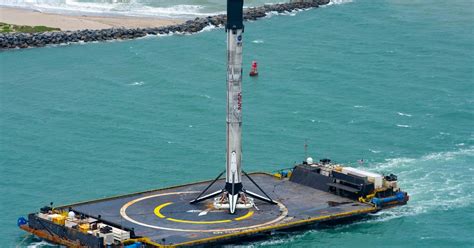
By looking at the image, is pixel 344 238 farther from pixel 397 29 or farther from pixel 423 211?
pixel 397 29

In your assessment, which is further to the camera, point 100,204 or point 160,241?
point 100,204

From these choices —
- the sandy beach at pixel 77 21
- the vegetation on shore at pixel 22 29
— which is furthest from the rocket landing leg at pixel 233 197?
the sandy beach at pixel 77 21

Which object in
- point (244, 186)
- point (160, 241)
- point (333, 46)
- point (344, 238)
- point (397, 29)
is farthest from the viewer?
point (397, 29)

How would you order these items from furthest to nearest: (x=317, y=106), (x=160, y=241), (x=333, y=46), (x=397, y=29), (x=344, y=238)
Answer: (x=397, y=29) → (x=333, y=46) → (x=317, y=106) → (x=344, y=238) → (x=160, y=241)

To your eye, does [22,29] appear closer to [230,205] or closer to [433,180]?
[433,180]

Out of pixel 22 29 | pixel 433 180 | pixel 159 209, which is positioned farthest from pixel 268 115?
pixel 22 29

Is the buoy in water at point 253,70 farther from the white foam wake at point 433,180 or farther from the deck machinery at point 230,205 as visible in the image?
the deck machinery at point 230,205

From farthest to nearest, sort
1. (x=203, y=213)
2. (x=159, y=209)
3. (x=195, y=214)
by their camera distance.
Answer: (x=159, y=209)
(x=203, y=213)
(x=195, y=214)

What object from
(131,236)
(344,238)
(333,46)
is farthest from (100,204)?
(333,46)
